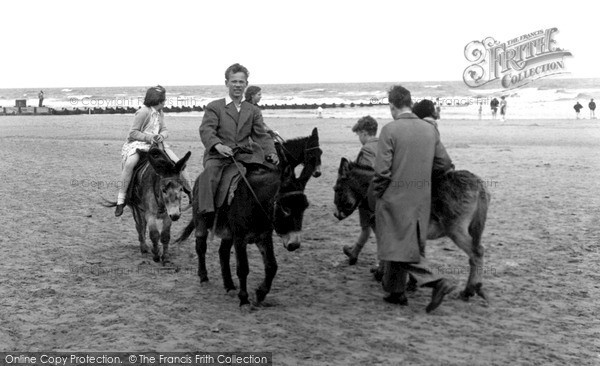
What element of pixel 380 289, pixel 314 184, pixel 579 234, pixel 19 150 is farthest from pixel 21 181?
pixel 579 234

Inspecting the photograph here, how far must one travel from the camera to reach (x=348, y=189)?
753 centimetres

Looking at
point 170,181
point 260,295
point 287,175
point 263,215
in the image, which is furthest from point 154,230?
point 287,175

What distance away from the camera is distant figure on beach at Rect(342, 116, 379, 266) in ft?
26.6

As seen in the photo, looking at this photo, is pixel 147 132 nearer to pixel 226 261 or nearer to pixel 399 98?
pixel 226 261

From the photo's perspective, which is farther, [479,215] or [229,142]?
[229,142]

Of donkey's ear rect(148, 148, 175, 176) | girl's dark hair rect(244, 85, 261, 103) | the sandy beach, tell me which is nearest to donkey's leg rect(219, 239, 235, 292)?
the sandy beach

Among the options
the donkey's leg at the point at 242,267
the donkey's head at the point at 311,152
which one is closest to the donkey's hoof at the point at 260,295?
the donkey's leg at the point at 242,267

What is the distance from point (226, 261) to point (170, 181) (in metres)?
1.39

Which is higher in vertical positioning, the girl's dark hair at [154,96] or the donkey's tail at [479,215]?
the girl's dark hair at [154,96]

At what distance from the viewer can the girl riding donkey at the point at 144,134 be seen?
9047 mm

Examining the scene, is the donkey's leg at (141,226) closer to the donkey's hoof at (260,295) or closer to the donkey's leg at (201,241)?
the donkey's leg at (201,241)

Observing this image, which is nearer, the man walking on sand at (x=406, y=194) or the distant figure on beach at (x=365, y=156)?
the man walking on sand at (x=406, y=194)

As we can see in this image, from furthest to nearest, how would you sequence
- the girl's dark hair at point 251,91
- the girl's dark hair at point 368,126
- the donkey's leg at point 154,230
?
the girl's dark hair at point 251,91 < the donkey's leg at point 154,230 < the girl's dark hair at point 368,126

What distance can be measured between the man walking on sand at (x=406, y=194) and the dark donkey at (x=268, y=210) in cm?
70
